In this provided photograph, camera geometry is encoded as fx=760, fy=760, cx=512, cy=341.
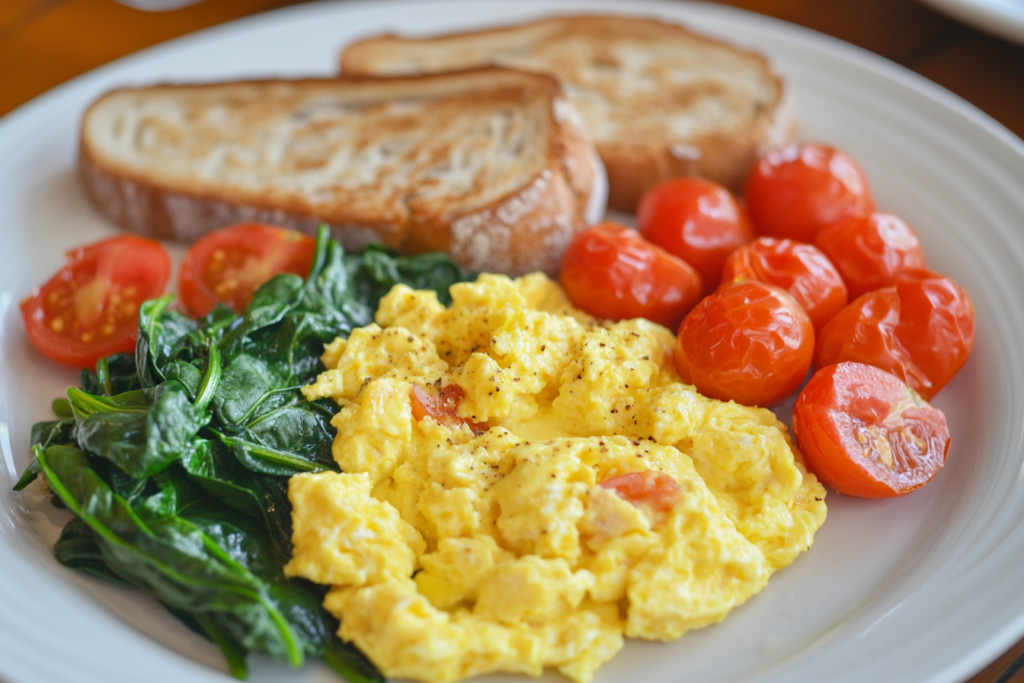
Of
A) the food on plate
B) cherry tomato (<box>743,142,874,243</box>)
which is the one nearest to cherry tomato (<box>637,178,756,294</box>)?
cherry tomato (<box>743,142,874,243</box>)

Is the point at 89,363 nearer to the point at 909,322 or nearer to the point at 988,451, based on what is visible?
the point at 909,322

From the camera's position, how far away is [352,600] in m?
1.85

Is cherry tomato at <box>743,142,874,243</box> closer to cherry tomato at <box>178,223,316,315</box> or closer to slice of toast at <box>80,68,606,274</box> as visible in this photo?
slice of toast at <box>80,68,606,274</box>

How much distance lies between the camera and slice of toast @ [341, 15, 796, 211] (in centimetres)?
331

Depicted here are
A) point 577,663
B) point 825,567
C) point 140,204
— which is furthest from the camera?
point 140,204

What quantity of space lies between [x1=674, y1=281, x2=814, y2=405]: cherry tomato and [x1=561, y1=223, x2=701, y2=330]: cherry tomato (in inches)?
11.3

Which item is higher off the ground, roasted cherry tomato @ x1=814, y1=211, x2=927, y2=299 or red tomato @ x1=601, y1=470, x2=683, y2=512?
roasted cherry tomato @ x1=814, y1=211, x2=927, y2=299

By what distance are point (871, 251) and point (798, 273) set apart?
0.30 meters

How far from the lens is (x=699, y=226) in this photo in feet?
9.44

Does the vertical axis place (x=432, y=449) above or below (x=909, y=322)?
below

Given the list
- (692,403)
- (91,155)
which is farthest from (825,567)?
(91,155)

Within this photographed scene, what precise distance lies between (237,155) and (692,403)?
2291 millimetres

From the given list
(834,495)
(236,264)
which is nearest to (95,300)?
(236,264)

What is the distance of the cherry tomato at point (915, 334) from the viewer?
7.70ft
